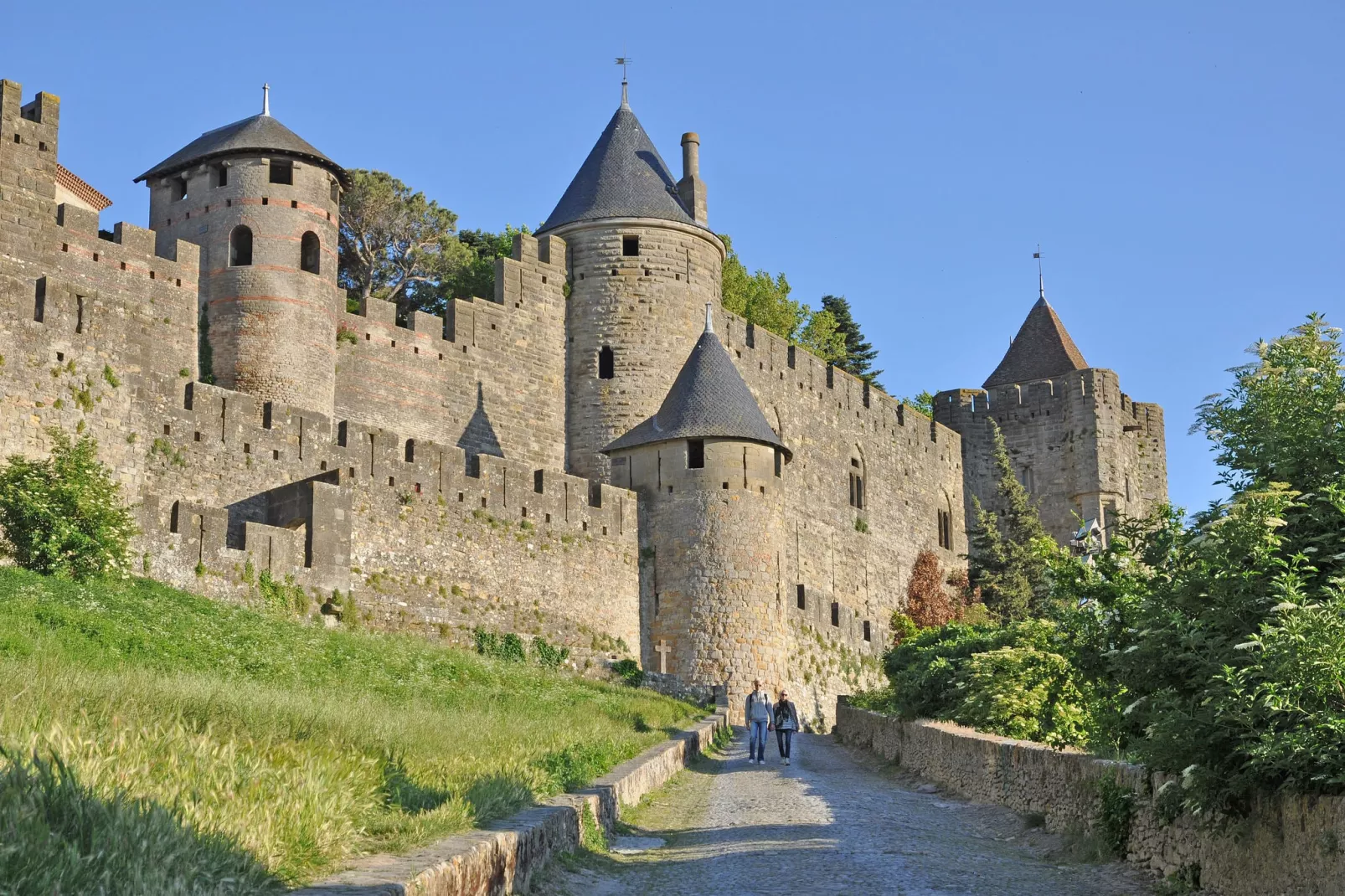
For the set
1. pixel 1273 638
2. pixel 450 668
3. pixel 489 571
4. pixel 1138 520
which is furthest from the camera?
pixel 489 571

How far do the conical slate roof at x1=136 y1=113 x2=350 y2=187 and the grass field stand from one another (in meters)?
11.4

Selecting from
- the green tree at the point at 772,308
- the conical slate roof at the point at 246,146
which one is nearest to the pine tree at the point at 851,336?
the green tree at the point at 772,308

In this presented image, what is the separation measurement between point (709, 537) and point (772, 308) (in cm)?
2310

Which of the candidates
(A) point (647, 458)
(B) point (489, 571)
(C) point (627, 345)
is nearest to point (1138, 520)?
(B) point (489, 571)

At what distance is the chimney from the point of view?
117ft

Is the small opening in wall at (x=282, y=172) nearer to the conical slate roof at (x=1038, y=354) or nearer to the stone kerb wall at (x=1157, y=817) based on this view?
the stone kerb wall at (x=1157, y=817)

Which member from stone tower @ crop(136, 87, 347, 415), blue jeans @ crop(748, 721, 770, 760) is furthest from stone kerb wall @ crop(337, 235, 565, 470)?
blue jeans @ crop(748, 721, 770, 760)

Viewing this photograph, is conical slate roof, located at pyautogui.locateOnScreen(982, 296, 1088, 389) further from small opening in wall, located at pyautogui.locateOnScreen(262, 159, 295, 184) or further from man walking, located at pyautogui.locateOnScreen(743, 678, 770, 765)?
man walking, located at pyautogui.locateOnScreen(743, 678, 770, 765)

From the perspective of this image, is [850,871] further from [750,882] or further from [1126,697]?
[1126,697]

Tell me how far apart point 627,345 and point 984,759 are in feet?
65.1

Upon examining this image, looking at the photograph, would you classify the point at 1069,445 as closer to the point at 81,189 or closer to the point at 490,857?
the point at 81,189

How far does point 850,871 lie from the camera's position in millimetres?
9602

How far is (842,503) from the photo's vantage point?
39969 millimetres

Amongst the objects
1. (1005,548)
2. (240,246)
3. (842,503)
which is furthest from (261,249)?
(1005,548)
